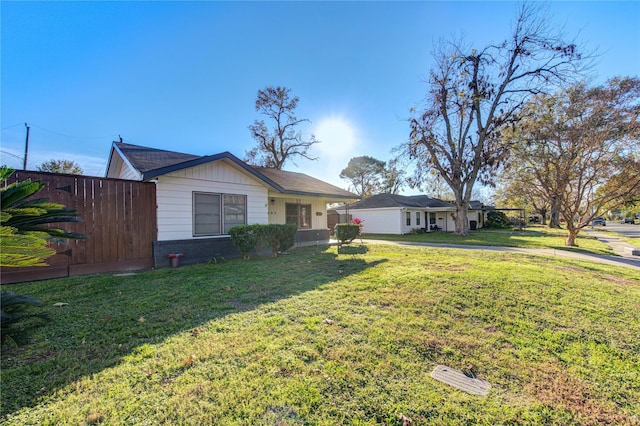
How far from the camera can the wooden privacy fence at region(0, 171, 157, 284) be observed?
597 centimetres

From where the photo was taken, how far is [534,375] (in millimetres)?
2498

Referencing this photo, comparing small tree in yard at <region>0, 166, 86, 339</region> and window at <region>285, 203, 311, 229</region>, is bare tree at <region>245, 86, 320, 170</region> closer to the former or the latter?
window at <region>285, 203, 311, 229</region>

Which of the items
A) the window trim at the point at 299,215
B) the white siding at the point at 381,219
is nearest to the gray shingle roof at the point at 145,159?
the window trim at the point at 299,215

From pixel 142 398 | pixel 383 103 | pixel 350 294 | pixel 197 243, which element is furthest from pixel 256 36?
pixel 142 398

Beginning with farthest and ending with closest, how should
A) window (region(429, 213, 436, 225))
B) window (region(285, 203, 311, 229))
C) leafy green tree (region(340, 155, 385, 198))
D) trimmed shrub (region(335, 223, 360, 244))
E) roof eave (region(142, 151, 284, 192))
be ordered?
leafy green tree (region(340, 155, 385, 198))
window (region(429, 213, 436, 225))
window (region(285, 203, 311, 229))
trimmed shrub (region(335, 223, 360, 244))
roof eave (region(142, 151, 284, 192))

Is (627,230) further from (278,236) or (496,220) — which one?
(278,236)

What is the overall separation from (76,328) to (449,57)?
77.1 feet

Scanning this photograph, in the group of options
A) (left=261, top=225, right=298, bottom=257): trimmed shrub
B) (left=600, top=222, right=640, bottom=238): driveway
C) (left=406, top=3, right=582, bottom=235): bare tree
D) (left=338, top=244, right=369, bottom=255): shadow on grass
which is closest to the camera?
(left=261, top=225, right=298, bottom=257): trimmed shrub

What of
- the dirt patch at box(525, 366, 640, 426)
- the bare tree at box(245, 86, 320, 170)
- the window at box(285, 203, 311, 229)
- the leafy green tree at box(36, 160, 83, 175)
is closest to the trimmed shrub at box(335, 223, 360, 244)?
the window at box(285, 203, 311, 229)

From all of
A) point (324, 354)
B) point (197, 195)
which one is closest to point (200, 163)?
point (197, 195)

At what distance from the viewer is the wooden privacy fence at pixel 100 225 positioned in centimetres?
597

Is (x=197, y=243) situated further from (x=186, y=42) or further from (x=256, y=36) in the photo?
(x=256, y=36)

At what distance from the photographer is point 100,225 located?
21.3 ft

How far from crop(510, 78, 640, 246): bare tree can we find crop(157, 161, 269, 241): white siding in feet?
46.8
